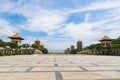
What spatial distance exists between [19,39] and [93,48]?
31.5 m

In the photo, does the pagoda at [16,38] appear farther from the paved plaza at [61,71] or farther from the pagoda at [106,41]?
the paved plaza at [61,71]

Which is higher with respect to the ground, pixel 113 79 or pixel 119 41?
pixel 119 41

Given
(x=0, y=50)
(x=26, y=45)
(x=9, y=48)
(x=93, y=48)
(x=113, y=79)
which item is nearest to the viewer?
(x=113, y=79)

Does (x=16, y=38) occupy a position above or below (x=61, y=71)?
above

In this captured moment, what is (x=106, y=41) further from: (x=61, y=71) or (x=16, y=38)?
(x=61, y=71)

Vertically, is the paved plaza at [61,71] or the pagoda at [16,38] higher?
the pagoda at [16,38]

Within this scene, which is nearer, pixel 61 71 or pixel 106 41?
pixel 61 71

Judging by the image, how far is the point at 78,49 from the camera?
139m

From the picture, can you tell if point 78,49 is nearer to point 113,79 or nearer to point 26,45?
point 26,45

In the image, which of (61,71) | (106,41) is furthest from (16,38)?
(61,71)

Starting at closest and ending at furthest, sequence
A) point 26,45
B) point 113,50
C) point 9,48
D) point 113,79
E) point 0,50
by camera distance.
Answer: point 113,79 → point 0,50 → point 9,48 → point 113,50 → point 26,45

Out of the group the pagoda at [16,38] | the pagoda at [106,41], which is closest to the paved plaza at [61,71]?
the pagoda at [16,38]

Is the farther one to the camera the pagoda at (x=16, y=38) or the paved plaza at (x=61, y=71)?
the pagoda at (x=16, y=38)

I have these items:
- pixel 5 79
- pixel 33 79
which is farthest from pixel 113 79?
pixel 5 79
